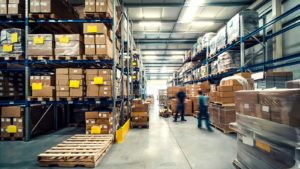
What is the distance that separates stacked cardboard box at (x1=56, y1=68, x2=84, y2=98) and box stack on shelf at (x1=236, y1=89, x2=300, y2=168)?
4291 mm

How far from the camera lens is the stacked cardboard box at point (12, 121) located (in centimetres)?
605

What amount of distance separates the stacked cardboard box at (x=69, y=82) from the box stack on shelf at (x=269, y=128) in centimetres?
429

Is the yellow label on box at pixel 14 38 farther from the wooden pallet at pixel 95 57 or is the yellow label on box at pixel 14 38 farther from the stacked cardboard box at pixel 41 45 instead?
the wooden pallet at pixel 95 57

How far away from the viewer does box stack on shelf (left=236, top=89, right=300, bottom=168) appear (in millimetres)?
2281

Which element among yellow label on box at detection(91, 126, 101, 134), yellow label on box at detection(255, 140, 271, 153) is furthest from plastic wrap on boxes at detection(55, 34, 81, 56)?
yellow label on box at detection(255, 140, 271, 153)

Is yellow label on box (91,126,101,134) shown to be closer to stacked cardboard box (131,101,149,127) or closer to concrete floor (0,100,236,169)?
concrete floor (0,100,236,169)

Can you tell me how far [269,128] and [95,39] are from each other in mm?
4848

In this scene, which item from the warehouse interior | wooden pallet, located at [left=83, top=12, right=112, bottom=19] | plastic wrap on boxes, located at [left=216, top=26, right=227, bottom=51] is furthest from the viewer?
plastic wrap on boxes, located at [left=216, top=26, right=227, bottom=51]

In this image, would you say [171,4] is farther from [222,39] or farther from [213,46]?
[222,39]

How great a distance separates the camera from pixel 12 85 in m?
6.79

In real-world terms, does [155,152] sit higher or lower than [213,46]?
lower

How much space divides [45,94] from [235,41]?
266 inches

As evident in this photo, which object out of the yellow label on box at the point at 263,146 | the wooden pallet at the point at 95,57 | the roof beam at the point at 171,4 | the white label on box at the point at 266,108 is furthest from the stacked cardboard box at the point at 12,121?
the roof beam at the point at 171,4

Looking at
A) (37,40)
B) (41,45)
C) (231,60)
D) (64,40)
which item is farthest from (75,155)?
(231,60)
